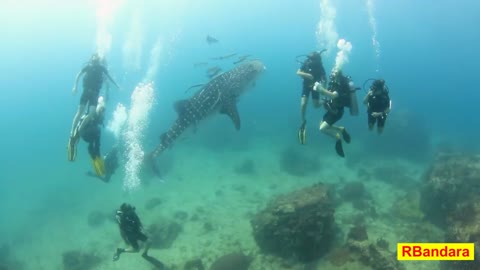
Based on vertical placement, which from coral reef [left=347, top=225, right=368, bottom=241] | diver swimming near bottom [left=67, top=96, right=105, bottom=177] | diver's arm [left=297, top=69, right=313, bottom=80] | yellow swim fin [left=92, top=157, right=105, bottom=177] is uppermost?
diver's arm [left=297, top=69, right=313, bottom=80]

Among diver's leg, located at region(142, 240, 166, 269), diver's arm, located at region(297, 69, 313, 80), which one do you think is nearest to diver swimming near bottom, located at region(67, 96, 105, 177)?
diver's leg, located at region(142, 240, 166, 269)

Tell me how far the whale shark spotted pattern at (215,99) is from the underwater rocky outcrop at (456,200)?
8.13 metres

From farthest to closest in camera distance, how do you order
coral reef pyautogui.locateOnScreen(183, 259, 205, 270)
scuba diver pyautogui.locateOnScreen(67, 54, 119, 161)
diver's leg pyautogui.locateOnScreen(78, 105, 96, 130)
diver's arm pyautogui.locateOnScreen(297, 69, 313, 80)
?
scuba diver pyautogui.locateOnScreen(67, 54, 119, 161) → coral reef pyautogui.locateOnScreen(183, 259, 205, 270) → diver's leg pyautogui.locateOnScreen(78, 105, 96, 130) → diver's arm pyautogui.locateOnScreen(297, 69, 313, 80)

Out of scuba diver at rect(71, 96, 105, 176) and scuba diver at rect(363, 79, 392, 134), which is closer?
scuba diver at rect(363, 79, 392, 134)

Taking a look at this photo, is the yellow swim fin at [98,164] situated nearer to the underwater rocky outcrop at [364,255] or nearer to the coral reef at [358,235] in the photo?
the underwater rocky outcrop at [364,255]

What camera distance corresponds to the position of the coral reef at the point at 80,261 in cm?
1678

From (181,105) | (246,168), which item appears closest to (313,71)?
(181,105)

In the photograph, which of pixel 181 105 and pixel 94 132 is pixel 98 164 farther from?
pixel 181 105

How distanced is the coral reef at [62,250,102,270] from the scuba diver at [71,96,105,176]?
588 centimetres

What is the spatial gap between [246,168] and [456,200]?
1338 centimetres

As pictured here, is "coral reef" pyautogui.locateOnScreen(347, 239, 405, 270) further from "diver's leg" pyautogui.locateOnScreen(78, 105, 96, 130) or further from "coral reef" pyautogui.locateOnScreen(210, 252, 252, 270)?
"diver's leg" pyautogui.locateOnScreen(78, 105, 96, 130)

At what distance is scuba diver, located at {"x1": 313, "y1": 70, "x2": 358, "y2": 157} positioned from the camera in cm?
1002

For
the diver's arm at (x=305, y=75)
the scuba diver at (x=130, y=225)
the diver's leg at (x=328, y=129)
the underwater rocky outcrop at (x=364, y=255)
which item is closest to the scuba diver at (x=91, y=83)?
the scuba diver at (x=130, y=225)

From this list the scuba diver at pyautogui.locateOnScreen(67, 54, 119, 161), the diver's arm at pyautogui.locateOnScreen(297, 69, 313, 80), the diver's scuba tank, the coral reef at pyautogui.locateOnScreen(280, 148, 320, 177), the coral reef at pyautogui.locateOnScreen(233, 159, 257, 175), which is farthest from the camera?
the coral reef at pyautogui.locateOnScreen(233, 159, 257, 175)
